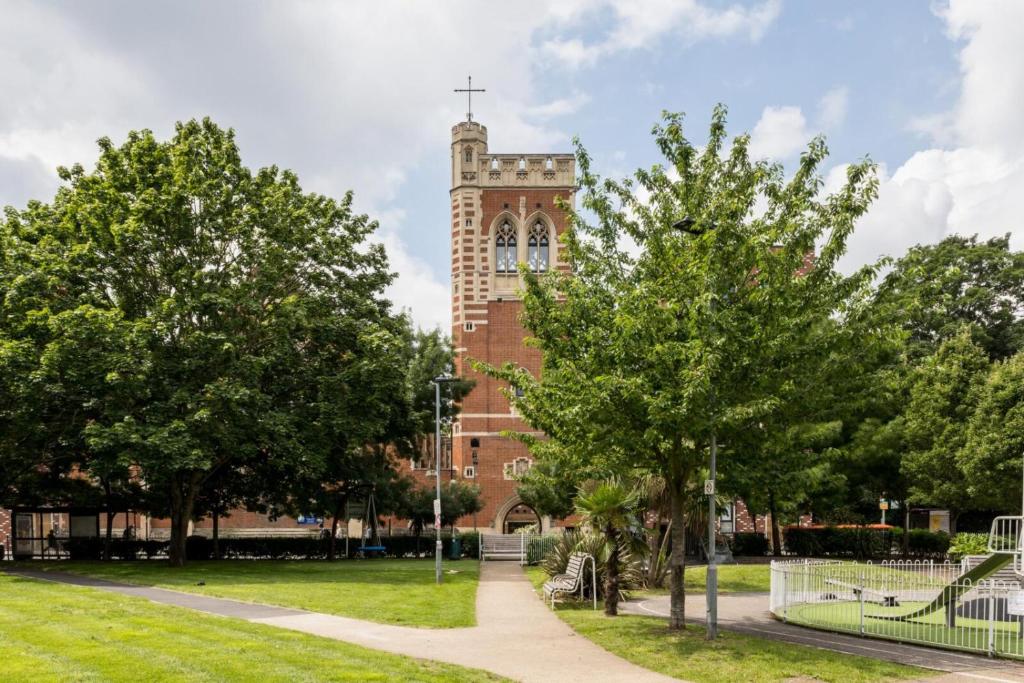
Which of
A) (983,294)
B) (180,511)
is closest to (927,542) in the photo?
(983,294)

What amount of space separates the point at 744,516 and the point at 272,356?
2917 cm

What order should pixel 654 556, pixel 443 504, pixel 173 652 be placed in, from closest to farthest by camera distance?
pixel 173 652 → pixel 654 556 → pixel 443 504

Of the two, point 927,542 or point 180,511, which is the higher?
point 180,511

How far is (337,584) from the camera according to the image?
24.7 m

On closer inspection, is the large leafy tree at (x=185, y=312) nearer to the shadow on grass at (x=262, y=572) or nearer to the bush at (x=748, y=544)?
the shadow on grass at (x=262, y=572)

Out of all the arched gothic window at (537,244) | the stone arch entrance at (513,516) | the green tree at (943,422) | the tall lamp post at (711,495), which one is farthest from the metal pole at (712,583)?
the arched gothic window at (537,244)

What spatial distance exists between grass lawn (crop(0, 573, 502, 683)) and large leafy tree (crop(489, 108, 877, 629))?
16.7 ft

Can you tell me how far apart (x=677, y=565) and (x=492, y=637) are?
11.5 feet

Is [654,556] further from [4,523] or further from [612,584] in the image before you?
[4,523]

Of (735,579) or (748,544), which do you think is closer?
(735,579)

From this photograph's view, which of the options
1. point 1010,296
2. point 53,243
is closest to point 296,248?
point 53,243

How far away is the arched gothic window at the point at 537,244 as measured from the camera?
5447 centimetres

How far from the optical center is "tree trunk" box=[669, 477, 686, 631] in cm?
Result: 1681

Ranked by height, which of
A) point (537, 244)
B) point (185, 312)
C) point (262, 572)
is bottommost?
point (262, 572)
